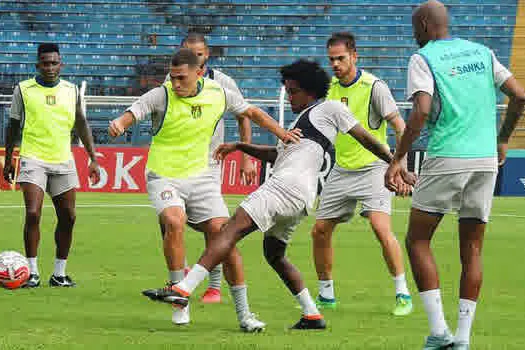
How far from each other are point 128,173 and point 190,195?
16388mm

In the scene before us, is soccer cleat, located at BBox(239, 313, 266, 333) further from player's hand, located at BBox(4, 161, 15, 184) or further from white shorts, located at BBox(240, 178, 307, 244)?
player's hand, located at BBox(4, 161, 15, 184)

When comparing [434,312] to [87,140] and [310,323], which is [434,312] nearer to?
[310,323]

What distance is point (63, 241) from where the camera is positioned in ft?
32.2

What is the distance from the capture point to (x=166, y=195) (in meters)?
7.73

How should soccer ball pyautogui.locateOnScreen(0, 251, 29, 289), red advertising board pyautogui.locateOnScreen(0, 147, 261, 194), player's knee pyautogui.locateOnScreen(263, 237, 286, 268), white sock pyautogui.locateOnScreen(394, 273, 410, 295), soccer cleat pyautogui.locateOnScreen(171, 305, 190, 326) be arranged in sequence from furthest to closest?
red advertising board pyautogui.locateOnScreen(0, 147, 261, 194), soccer ball pyautogui.locateOnScreen(0, 251, 29, 289), white sock pyautogui.locateOnScreen(394, 273, 410, 295), soccer cleat pyautogui.locateOnScreen(171, 305, 190, 326), player's knee pyautogui.locateOnScreen(263, 237, 286, 268)

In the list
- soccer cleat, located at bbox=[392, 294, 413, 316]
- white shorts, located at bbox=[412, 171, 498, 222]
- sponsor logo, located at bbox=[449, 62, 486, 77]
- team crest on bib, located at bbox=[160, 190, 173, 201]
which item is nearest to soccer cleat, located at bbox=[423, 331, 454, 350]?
white shorts, located at bbox=[412, 171, 498, 222]

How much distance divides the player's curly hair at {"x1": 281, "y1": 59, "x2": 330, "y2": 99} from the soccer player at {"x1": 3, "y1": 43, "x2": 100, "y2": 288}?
Result: 3234 mm

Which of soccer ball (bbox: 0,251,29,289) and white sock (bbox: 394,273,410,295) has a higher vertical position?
white sock (bbox: 394,273,410,295)

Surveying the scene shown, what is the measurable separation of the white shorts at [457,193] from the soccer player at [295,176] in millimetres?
765

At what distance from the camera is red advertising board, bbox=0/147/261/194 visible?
23.8m

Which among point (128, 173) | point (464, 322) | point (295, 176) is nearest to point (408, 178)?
point (295, 176)

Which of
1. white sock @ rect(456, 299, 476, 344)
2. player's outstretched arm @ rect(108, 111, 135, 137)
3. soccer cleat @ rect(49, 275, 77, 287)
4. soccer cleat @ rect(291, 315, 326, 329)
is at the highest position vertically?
player's outstretched arm @ rect(108, 111, 135, 137)

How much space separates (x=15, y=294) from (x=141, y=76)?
2404 cm

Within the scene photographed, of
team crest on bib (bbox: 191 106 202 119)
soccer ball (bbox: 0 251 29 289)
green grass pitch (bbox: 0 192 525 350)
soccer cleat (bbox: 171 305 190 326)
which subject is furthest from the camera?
soccer ball (bbox: 0 251 29 289)
